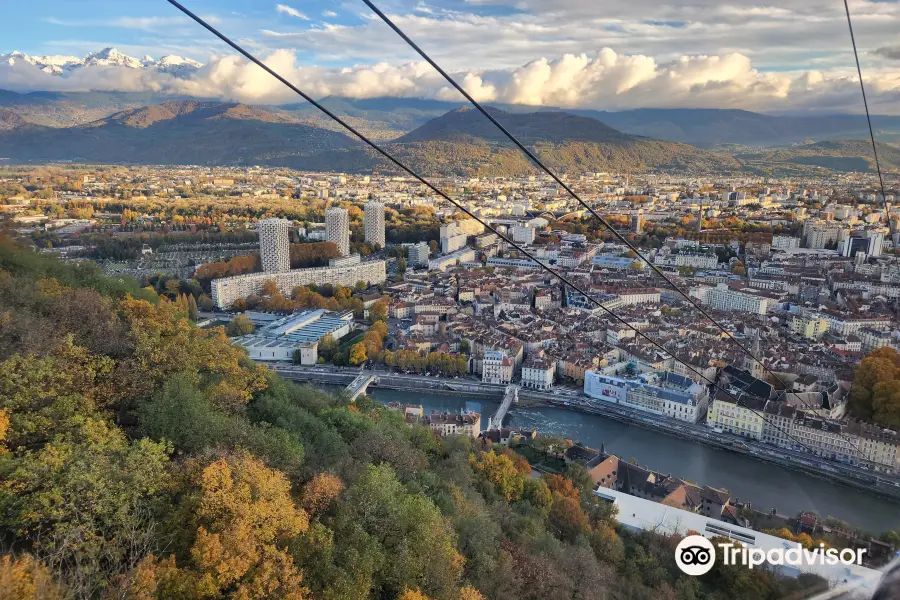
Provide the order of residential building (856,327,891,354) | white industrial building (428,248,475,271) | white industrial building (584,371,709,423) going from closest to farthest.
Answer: white industrial building (584,371,709,423) < residential building (856,327,891,354) < white industrial building (428,248,475,271)

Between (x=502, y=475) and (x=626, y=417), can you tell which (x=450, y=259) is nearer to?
(x=626, y=417)

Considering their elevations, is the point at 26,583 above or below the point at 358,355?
above

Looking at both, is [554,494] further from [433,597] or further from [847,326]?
[847,326]

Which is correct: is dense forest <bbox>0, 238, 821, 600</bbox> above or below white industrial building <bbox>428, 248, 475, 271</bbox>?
above

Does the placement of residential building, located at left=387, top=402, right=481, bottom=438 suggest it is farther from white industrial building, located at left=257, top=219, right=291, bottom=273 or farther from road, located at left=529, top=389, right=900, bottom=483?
white industrial building, located at left=257, top=219, right=291, bottom=273

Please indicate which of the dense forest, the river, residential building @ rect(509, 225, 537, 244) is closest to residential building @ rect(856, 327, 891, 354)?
the river

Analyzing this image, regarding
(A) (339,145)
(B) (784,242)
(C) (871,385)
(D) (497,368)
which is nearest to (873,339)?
(C) (871,385)
